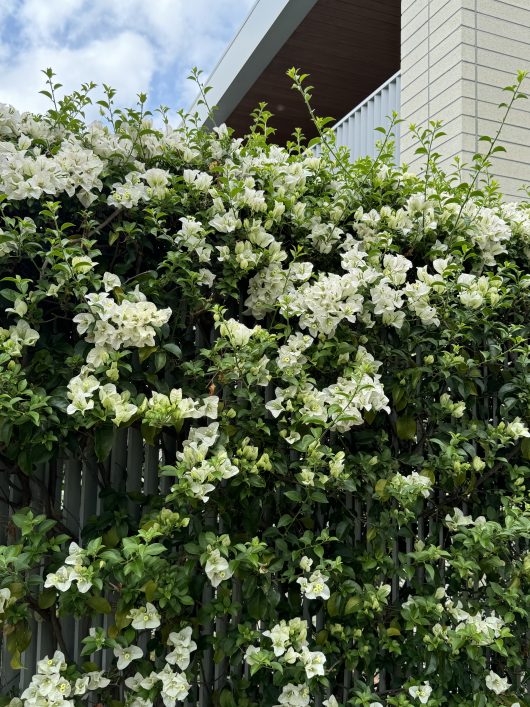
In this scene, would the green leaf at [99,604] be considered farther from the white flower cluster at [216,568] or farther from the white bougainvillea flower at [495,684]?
the white bougainvillea flower at [495,684]

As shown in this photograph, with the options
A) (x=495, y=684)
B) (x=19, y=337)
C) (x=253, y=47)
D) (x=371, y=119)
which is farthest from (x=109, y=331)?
(x=253, y=47)

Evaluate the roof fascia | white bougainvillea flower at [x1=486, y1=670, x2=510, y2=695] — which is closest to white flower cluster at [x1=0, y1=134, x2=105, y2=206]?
white bougainvillea flower at [x1=486, y1=670, x2=510, y2=695]

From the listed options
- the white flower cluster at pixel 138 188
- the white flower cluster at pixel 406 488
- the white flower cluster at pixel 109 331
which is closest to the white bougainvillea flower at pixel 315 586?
the white flower cluster at pixel 406 488

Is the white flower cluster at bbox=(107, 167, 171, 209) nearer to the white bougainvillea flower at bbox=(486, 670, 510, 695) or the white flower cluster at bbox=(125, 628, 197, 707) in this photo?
the white flower cluster at bbox=(125, 628, 197, 707)

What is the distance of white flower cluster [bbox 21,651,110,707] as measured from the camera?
1732mm

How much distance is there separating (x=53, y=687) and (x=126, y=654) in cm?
20

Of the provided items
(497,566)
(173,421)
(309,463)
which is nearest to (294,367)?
(309,463)

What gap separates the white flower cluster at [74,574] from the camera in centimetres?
167

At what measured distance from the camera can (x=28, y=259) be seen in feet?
6.43

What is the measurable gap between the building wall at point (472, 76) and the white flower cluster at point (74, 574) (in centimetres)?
337

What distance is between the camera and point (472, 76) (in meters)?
4.23

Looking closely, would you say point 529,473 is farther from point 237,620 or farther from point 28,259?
point 28,259

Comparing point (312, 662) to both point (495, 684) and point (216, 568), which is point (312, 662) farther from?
point (495, 684)

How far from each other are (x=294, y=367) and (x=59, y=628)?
3.47 feet
